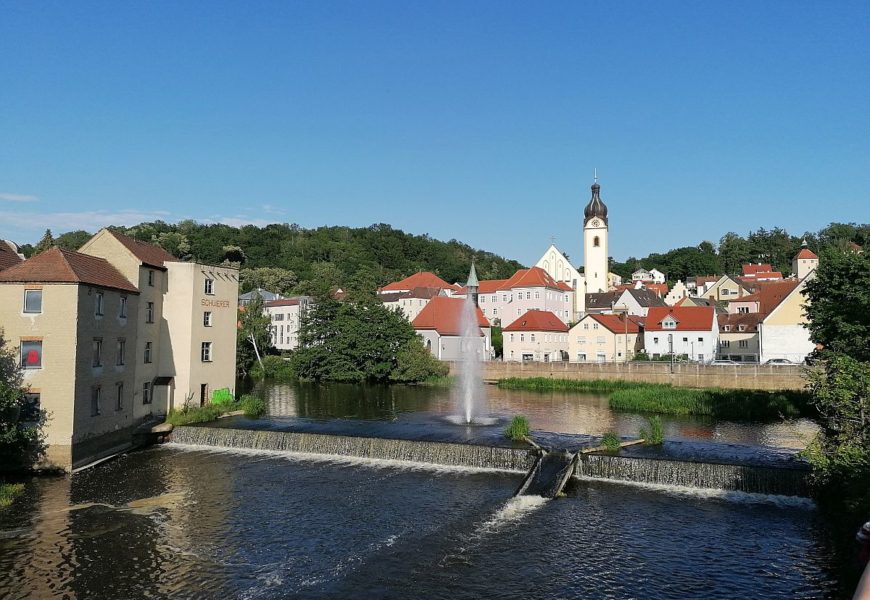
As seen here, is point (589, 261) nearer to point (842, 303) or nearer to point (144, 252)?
point (842, 303)

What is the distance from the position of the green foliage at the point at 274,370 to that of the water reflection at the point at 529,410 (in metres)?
7.40

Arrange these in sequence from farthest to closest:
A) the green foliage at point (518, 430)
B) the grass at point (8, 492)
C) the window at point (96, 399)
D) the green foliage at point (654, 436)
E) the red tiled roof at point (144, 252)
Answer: the red tiled roof at point (144, 252) → the green foliage at point (518, 430) → the green foliage at point (654, 436) → the window at point (96, 399) → the grass at point (8, 492)

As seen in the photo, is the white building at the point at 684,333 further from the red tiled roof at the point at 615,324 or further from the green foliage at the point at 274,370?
the green foliage at the point at 274,370

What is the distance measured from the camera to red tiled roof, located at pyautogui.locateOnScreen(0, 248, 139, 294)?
2916cm

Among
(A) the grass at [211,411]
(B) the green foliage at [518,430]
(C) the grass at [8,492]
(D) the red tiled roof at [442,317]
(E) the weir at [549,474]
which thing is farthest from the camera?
(D) the red tiled roof at [442,317]

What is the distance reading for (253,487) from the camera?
1047 inches

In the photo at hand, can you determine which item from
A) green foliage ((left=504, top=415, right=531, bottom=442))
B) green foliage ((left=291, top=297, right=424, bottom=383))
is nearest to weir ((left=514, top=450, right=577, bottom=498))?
green foliage ((left=504, top=415, right=531, bottom=442))

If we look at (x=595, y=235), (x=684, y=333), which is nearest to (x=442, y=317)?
(x=684, y=333)

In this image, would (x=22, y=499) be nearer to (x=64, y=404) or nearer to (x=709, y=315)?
(x=64, y=404)

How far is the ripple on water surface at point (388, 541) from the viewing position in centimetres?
1722

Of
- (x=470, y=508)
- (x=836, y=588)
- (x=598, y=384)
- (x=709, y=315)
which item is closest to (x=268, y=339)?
(x=598, y=384)

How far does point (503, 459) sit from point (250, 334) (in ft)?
183

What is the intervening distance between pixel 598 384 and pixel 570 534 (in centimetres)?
4614

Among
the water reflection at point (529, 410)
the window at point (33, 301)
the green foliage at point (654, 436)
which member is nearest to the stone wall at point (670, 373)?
the water reflection at point (529, 410)
